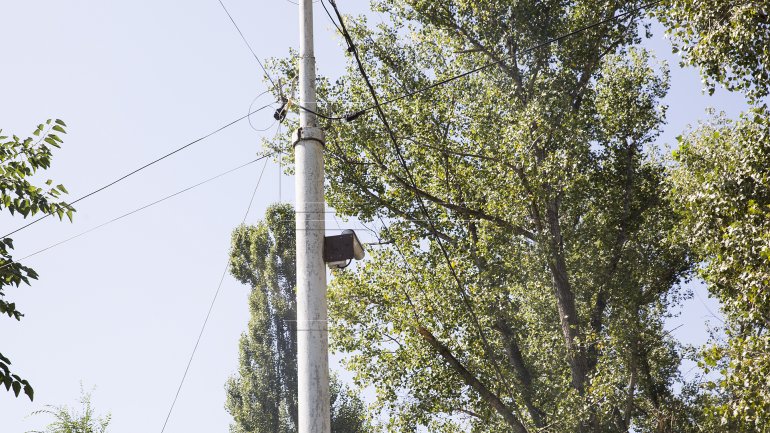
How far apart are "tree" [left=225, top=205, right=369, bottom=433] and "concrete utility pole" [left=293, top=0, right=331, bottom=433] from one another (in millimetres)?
28865

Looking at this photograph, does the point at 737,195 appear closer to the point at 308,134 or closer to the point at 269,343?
the point at 308,134

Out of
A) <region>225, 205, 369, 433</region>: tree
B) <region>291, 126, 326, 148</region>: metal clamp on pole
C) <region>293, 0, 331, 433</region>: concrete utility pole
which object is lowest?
<region>293, 0, 331, 433</region>: concrete utility pole

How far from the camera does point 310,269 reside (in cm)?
659

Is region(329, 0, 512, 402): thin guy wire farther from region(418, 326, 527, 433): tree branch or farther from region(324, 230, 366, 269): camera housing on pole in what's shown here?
region(324, 230, 366, 269): camera housing on pole

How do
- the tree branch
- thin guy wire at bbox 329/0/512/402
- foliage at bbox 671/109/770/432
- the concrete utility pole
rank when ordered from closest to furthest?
1. the concrete utility pole
2. thin guy wire at bbox 329/0/512/402
3. foliage at bbox 671/109/770/432
4. the tree branch

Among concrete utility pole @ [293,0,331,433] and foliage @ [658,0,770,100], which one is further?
foliage @ [658,0,770,100]

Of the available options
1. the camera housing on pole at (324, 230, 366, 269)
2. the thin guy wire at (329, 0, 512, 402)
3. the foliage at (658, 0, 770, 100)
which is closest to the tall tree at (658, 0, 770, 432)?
the foliage at (658, 0, 770, 100)

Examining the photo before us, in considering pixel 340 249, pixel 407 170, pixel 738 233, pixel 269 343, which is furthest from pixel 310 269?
pixel 269 343

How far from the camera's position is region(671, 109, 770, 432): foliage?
10.8 meters

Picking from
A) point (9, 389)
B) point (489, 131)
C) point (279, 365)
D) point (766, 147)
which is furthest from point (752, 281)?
point (279, 365)

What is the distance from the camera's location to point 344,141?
71.6ft

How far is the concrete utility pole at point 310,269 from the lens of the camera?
624 cm

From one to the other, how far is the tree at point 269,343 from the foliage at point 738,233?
79.9 ft

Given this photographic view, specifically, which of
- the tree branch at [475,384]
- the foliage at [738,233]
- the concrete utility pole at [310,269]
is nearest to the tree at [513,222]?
the tree branch at [475,384]
